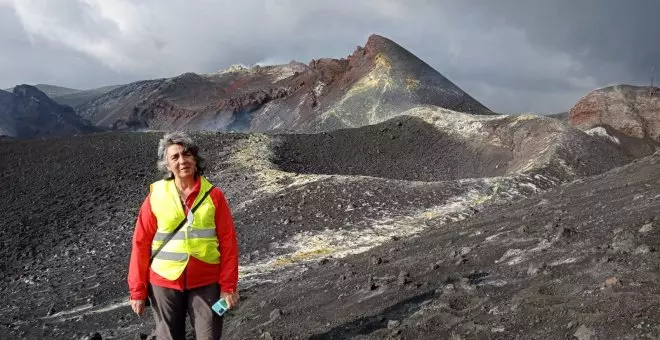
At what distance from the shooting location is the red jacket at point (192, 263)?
15.5 feet

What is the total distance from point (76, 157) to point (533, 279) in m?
20.6

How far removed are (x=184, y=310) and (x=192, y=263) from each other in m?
0.48

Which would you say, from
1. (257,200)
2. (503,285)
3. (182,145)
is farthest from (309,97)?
(182,145)

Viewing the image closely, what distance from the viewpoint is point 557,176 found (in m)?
19.6

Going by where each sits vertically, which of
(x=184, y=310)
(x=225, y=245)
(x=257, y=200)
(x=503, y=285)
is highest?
(x=257, y=200)

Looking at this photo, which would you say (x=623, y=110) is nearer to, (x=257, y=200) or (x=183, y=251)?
(x=257, y=200)

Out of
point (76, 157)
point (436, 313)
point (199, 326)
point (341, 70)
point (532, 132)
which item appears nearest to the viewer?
point (199, 326)

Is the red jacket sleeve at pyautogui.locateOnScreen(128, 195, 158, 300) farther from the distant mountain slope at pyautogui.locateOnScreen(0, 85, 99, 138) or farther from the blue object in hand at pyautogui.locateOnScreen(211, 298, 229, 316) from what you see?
the distant mountain slope at pyautogui.locateOnScreen(0, 85, 99, 138)

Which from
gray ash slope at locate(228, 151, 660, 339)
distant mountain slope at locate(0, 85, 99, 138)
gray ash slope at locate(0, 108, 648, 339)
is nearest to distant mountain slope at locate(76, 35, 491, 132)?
distant mountain slope at locate(0, 85, 99, 138)

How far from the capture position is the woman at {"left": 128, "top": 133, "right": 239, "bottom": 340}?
4.69 metres

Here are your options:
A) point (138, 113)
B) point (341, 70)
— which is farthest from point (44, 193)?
point (138, 113)

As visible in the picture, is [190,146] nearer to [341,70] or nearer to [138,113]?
[341,70]

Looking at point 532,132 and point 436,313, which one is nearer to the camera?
point 436,313

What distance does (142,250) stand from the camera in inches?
187
